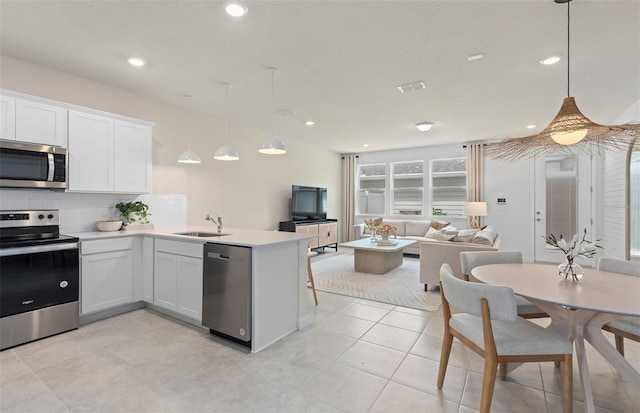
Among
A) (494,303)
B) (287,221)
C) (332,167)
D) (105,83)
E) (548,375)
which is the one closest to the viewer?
(494,303)

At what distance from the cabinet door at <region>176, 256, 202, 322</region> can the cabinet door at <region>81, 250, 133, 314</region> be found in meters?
0.75

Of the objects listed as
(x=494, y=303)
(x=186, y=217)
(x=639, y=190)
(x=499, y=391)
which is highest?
(x=639, y=190)

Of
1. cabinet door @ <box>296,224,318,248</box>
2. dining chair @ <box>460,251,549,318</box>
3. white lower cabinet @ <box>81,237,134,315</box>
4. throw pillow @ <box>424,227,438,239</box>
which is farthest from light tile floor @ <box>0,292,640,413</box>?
throw pillow @ <box>424,227,438,239</box>

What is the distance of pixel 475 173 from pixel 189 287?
6727 mm

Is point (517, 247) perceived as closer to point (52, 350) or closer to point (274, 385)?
point (274, 385)

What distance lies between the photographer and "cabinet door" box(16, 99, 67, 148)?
2873 millimetres

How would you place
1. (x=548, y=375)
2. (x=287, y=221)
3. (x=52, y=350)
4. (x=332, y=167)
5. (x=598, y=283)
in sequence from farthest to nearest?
(x=332, y=167), (x=287, y=221), (x=52, y=350), (x=548, y=375), (x=598, y=283)

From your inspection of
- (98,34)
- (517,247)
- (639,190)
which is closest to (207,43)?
(98,34)

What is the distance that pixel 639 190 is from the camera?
3.99 m

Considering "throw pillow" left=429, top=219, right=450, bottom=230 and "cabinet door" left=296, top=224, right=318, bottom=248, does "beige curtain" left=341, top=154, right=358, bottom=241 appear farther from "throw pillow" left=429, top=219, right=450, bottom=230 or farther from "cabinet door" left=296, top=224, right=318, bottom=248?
"throw pillow" left=429, top=219, right=450, bottom=230

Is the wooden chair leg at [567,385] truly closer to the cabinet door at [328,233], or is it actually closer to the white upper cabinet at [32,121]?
the white upper cabinet at [32,121]

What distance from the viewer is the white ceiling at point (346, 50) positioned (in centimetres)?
230

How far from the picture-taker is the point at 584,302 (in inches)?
63.8

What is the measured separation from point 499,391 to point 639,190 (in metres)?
3.85
